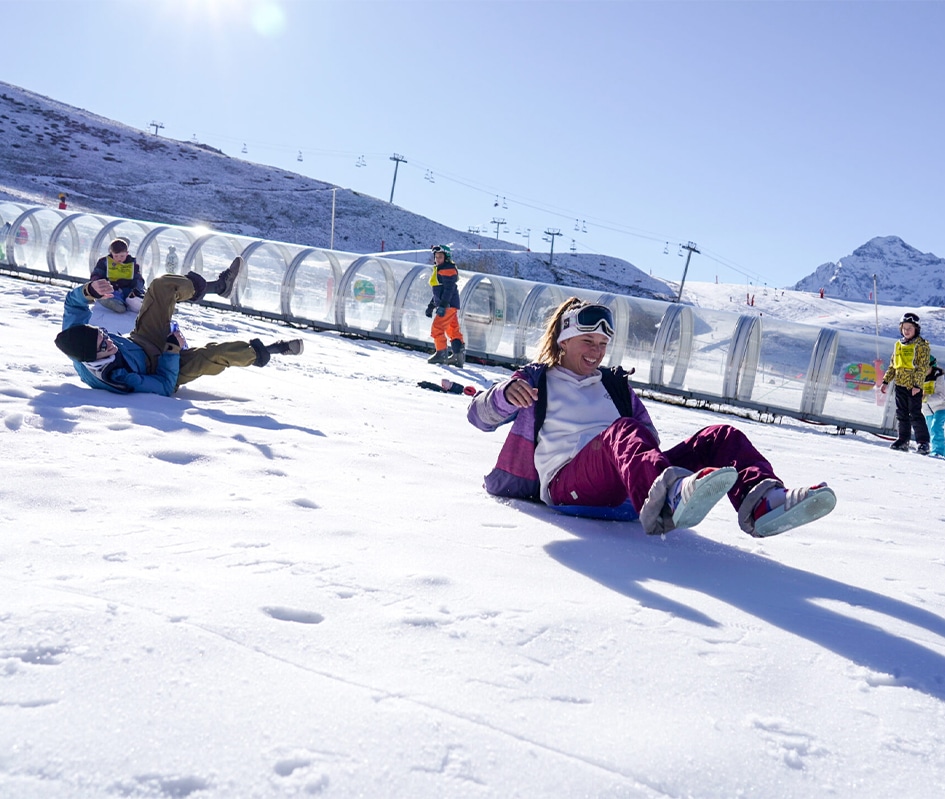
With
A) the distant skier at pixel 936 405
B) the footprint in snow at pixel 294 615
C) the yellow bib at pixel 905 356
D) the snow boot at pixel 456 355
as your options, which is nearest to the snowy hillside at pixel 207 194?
the snow boot at pixel 456 355

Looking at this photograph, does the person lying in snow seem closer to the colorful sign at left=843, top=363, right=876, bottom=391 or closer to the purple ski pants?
the purple ski pants

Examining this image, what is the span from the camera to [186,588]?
1937 millimetres

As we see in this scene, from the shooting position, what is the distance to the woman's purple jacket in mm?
3369

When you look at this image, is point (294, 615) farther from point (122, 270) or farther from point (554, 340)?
point (122, 270)

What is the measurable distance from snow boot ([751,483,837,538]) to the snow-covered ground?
0.19 meters

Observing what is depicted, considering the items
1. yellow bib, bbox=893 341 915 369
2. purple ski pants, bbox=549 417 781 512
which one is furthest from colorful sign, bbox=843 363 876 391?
purple ski pants, bbox=549 417 781 512

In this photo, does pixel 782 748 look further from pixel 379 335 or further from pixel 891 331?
pixel 891 331

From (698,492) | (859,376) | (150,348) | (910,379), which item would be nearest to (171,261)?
(150,348)

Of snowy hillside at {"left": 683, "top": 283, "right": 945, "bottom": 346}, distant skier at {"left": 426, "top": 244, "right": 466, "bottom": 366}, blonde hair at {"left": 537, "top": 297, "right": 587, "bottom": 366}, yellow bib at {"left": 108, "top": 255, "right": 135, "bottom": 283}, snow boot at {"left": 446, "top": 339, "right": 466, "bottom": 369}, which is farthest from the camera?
snowy hillside at {"left": 683, "top": 283, "right": 945, "bottom": 346}

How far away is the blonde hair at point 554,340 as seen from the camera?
3553mm

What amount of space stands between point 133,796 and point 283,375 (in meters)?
6.71

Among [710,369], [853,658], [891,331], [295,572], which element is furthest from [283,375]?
[891,331]

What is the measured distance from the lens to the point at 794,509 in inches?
98.5

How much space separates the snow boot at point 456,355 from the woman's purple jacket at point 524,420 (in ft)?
30.7
